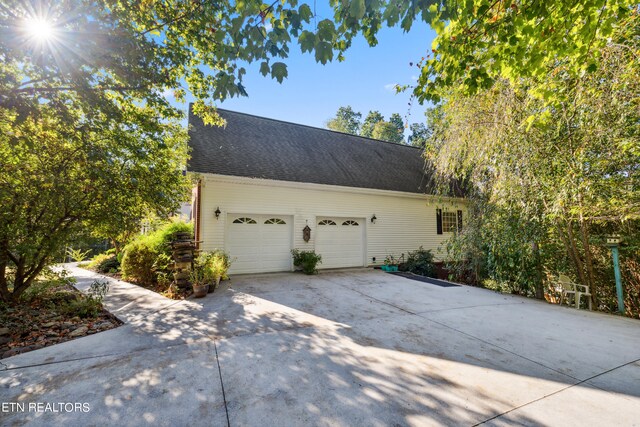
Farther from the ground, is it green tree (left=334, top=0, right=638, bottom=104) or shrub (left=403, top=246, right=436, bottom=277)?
green tree (left=334, top=0, right=638, bottom=104)

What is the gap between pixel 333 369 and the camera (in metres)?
3.01

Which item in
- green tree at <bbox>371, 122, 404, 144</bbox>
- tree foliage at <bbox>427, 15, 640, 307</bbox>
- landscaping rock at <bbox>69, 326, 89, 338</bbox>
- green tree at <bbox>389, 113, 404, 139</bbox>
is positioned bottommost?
landscaping rock at <bbox>69, 326, 89, 338</bbox>

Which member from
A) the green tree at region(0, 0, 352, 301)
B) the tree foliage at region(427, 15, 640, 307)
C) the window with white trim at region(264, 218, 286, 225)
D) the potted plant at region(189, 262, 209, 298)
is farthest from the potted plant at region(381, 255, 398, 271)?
the green tree at region(0, 0, 352, 301)

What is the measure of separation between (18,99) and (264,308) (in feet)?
17.2

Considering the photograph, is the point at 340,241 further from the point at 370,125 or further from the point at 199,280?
the point at 370,125

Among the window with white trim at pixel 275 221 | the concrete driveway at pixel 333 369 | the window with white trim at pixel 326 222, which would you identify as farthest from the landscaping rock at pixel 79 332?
the window with white trim at pixel 326 222

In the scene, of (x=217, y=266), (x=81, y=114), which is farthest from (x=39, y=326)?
(x=81, y=114)

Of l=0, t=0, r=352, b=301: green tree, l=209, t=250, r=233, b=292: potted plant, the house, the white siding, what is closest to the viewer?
l=0, t=0, r=352, b=301: green tree

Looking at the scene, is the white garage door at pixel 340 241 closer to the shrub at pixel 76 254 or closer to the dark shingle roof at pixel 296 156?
the dark shingle roof at pixel 296 156

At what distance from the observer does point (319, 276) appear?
28.5 ft

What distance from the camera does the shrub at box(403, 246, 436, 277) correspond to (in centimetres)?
1021

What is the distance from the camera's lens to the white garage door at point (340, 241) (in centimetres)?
1002

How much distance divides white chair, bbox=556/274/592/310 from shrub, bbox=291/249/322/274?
6521 mm

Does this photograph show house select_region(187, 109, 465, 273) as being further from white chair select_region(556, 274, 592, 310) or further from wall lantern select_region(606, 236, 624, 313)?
wall lantern select_region(606, 236, 624, 313)
